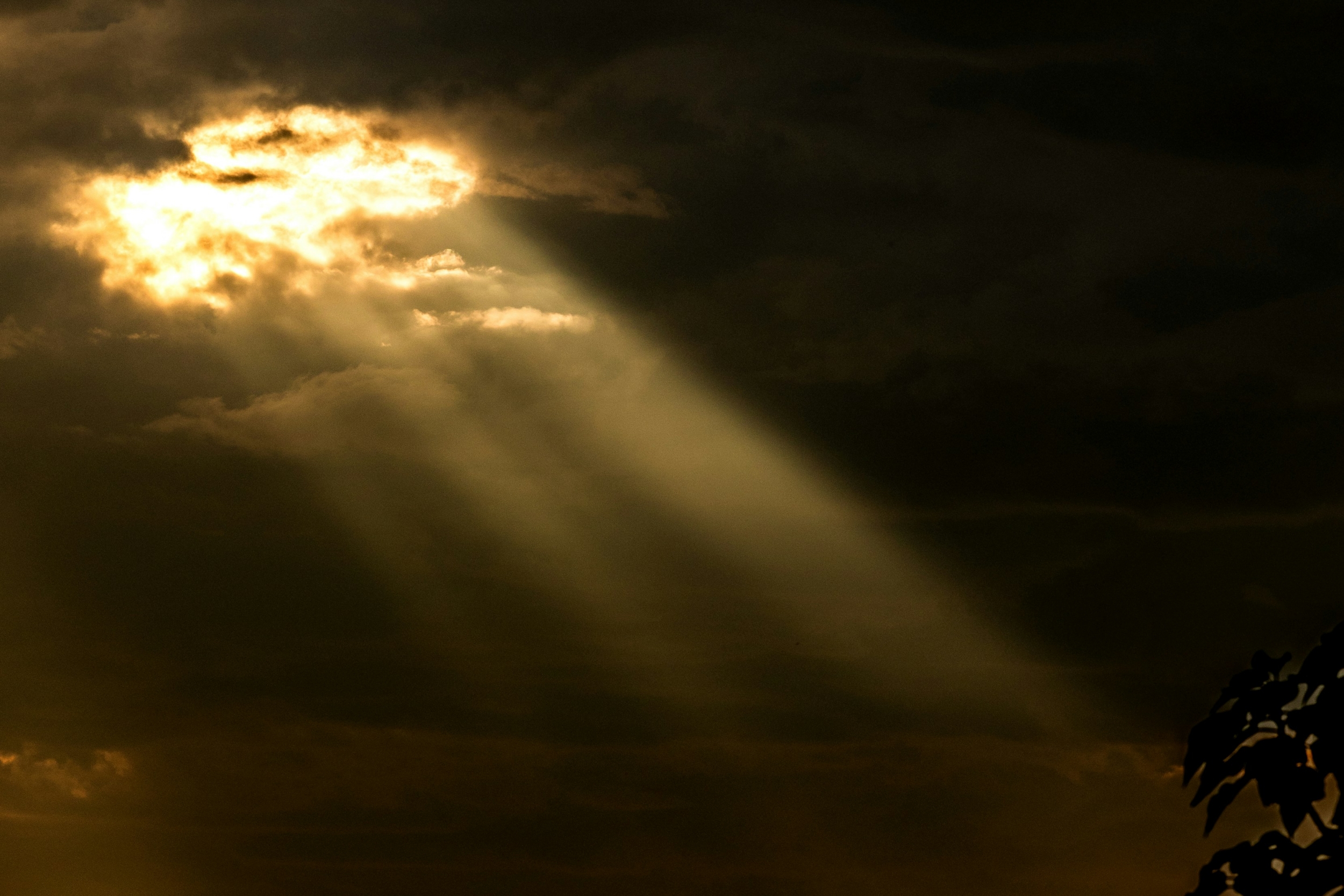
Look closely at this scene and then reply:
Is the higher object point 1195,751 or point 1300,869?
point 1195,751

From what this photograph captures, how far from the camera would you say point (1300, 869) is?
6855 millimetres

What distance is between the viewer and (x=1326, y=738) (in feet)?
22.7

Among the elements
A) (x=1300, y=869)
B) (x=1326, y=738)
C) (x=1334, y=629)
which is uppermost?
(x=1334, y=629)

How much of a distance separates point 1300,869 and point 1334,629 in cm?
126

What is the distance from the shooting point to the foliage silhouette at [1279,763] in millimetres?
6875

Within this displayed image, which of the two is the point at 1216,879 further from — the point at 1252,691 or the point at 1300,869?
the point at 1252,691

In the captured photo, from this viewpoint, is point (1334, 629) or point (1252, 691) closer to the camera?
point (1334, 629)

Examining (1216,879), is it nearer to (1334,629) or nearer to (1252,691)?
(1252,691)

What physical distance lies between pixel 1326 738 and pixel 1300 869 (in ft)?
2.27

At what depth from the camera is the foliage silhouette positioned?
688 cm

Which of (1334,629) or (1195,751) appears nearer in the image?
(1334,629)

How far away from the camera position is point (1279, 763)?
711cm

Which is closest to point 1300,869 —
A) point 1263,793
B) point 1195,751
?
point 1263,793

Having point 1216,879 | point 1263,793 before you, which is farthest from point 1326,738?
point 1216,879
